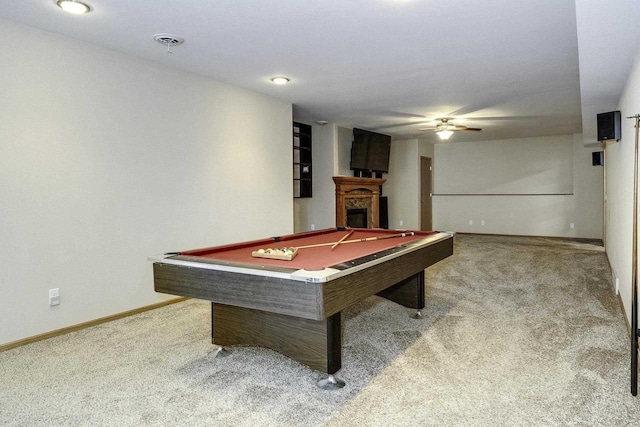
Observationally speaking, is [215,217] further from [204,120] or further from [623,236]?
[623,236]

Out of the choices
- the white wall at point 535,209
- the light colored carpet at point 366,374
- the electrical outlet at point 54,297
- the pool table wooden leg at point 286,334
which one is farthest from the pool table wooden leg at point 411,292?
the white wall at point 535,209

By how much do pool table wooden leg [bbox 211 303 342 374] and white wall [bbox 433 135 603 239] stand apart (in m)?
7.89

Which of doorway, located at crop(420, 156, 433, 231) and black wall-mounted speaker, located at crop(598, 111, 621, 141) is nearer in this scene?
black wall-mounted speaker, located at crop(598, 111, 621, 141)

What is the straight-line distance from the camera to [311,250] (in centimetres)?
293

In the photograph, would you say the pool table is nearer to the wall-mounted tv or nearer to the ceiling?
the ceiling

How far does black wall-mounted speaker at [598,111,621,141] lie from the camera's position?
372cm

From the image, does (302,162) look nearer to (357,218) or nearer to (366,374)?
(357,218)

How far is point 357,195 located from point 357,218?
44cm

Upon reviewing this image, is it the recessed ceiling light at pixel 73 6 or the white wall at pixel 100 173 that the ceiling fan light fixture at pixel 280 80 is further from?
the recessed ceiling light at pixel 73 6

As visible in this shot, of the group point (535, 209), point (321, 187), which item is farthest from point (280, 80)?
point (535, 209)

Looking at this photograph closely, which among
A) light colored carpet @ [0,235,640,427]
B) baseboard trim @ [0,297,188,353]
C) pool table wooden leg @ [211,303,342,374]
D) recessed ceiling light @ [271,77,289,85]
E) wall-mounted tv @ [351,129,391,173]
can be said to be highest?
recessed ceiling light @ [271,77,289,85]

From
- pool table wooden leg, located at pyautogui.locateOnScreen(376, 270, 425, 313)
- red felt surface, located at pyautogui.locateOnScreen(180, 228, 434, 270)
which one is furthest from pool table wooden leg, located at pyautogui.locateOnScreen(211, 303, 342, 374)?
pool table wooden leg, located at pyautogui.locateOnScreen(376, 270, 425, 313)

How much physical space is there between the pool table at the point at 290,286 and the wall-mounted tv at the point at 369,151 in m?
4.55

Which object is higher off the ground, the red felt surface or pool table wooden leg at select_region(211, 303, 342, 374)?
the red felt surface
